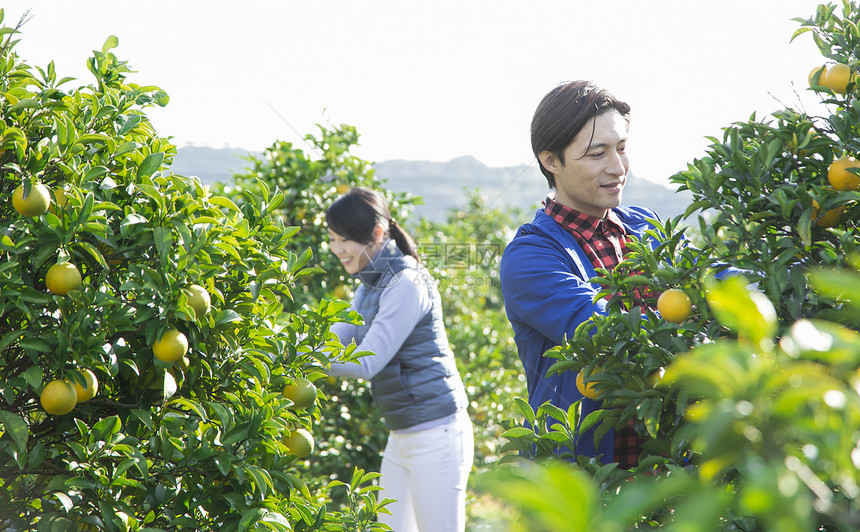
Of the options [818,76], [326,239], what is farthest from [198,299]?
[326,239]

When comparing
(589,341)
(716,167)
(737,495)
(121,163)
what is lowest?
(737,495)

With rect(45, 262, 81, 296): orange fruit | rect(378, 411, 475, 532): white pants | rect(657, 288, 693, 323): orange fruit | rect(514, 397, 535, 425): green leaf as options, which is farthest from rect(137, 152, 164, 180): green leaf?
rect(378, 411, 475, 532): white pants

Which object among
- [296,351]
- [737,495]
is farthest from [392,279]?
[737,495]

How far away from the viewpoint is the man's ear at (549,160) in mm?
2012

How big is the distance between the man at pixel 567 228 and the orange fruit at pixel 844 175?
0.60 meters

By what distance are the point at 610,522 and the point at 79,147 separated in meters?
1.30

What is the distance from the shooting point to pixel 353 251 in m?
2.92

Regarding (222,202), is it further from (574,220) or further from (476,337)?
(476,337)

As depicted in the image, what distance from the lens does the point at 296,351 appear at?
5.04 ft

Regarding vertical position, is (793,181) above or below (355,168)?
below

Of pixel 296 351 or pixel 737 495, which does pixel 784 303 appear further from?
pixel 296 351

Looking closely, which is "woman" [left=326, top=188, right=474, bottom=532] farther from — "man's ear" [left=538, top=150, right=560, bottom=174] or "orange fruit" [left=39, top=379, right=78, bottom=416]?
"orange fruit" [left=39, top=379, right=78, bottom=416]

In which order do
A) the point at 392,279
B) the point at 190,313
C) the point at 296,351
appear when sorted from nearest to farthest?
the point at 190,313
the point at 296,351
the point at 392,279

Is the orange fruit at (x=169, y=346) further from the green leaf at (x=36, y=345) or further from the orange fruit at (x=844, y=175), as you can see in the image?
the orange fruit at (x=844, y=175)
